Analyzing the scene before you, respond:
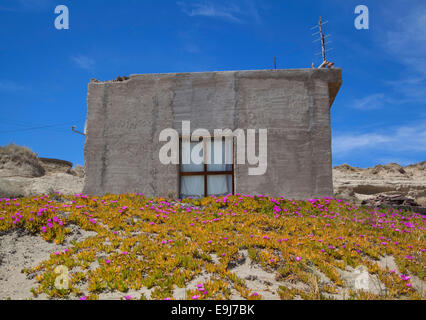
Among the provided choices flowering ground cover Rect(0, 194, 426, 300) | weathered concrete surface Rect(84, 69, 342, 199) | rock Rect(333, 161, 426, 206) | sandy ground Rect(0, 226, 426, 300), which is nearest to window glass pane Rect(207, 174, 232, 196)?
weathered concrete surface Rect(84, 69, 342, 199)

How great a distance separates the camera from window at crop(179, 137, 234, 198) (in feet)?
34.9

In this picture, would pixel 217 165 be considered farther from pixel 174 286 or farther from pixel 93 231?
pixel 174 286

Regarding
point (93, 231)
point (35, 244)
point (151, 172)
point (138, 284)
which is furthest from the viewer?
point (151, 172)

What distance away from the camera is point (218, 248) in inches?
224

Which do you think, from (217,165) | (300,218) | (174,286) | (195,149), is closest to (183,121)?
(195,149)

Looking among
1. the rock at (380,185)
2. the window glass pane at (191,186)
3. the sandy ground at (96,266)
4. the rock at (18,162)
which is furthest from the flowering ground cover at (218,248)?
the rock at (18,162)

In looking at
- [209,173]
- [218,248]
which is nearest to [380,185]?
[209,173]

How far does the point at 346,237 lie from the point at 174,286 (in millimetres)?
4446

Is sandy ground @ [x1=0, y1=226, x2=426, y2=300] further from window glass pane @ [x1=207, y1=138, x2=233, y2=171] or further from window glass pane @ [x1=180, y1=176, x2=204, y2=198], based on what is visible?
window glass pane @ [x1=207, y1=138, x2=233, y2=171]

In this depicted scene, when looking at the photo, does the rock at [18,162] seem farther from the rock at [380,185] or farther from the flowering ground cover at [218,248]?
the rock at [380,185]

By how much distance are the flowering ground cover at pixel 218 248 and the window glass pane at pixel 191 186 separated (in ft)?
4.42
